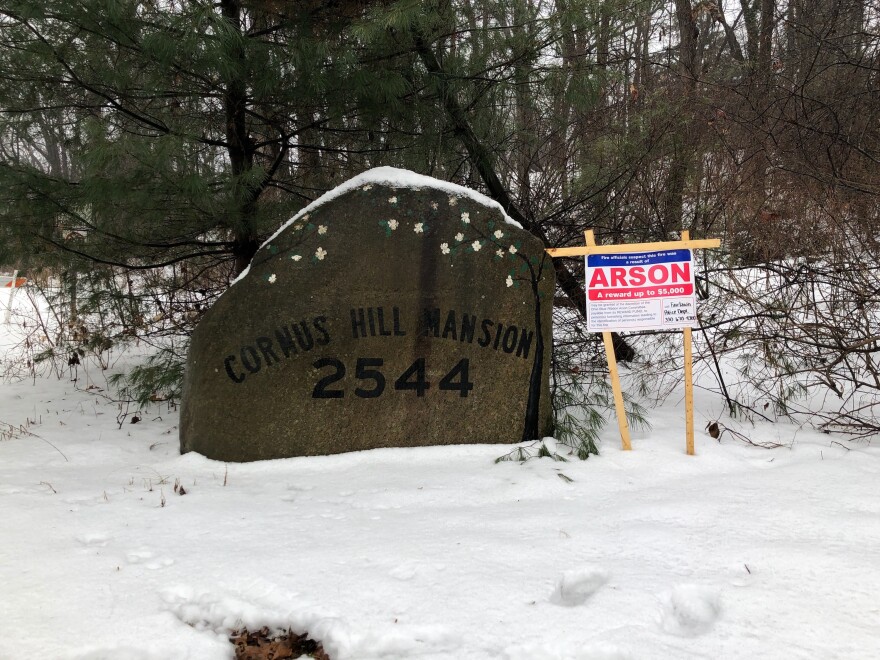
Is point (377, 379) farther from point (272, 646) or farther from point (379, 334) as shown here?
point (272, 646)

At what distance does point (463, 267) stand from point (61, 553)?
2.59 meters

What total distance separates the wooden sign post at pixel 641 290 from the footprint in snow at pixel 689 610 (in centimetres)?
168

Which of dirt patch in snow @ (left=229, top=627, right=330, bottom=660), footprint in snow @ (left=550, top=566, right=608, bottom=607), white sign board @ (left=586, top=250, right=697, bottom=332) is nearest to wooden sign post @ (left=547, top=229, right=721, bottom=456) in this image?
white sign board @ (left=586, top=250, right=697, bottom=332)

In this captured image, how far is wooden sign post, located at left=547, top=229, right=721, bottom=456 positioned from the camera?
367 cm

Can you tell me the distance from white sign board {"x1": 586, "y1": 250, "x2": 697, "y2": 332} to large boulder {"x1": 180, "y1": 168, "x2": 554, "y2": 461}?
0.37m

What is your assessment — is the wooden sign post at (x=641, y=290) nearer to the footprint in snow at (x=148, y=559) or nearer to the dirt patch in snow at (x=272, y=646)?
the dirt patch in snow at (x=272, y=646)

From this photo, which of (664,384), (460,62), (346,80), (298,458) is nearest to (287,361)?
(298,458)

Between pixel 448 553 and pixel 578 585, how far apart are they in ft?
1.76

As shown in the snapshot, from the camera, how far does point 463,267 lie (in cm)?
389

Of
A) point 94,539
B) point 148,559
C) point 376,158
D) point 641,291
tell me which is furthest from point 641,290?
point 94,539

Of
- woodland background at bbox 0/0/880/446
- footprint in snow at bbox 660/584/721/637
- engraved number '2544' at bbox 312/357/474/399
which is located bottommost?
footprint in snow at bbox 660/584/721/637

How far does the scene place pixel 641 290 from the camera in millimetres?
3734

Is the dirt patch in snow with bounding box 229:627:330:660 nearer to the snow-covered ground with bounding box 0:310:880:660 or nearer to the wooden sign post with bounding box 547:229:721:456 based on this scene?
the snow-covered ground with bounding box 0:310:880:660

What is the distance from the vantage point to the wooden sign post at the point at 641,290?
367 cm
